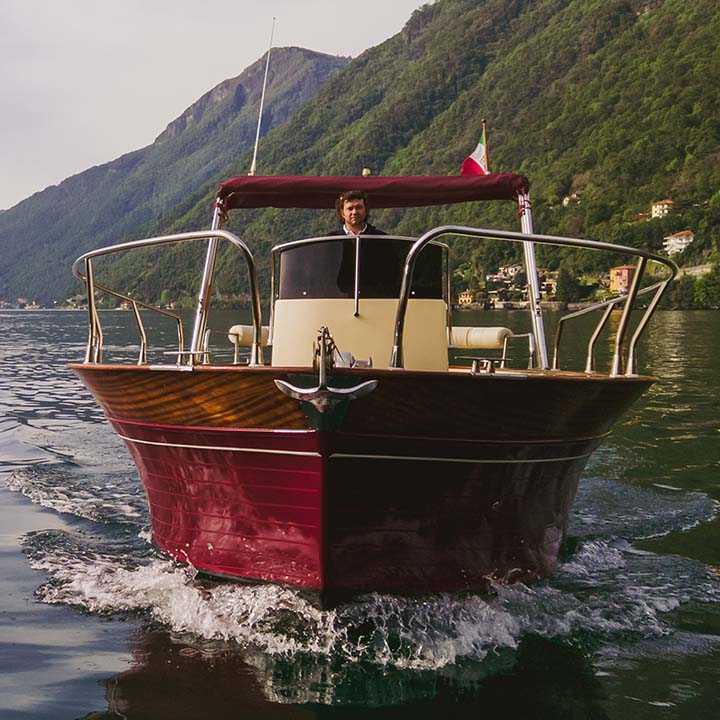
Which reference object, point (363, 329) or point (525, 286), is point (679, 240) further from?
point (363, 329)

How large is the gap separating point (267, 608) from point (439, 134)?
180 meters

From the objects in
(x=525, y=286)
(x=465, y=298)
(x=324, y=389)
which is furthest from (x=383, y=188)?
(x=465, y=298)

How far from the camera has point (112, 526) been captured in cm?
862

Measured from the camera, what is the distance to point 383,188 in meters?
7.74

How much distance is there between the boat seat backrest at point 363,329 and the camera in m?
6.32

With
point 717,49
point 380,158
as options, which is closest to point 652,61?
point 717,49

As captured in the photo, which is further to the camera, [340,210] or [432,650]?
[340,210]

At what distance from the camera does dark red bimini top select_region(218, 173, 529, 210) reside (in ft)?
25.3

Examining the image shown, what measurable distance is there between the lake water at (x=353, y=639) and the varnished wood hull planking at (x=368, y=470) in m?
0.26

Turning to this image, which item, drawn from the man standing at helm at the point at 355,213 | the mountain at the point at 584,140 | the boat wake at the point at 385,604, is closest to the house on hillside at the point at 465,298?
the mountain at the point at 584,140

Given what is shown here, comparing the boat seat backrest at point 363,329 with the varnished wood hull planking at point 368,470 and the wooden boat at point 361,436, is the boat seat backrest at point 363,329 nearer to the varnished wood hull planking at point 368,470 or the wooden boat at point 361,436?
the wooden boat at point 361,436

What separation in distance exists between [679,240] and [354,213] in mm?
106525

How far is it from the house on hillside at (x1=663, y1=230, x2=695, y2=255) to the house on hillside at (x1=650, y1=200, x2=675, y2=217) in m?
7.05

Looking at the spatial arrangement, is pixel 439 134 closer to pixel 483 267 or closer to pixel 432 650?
pixel 483 267
